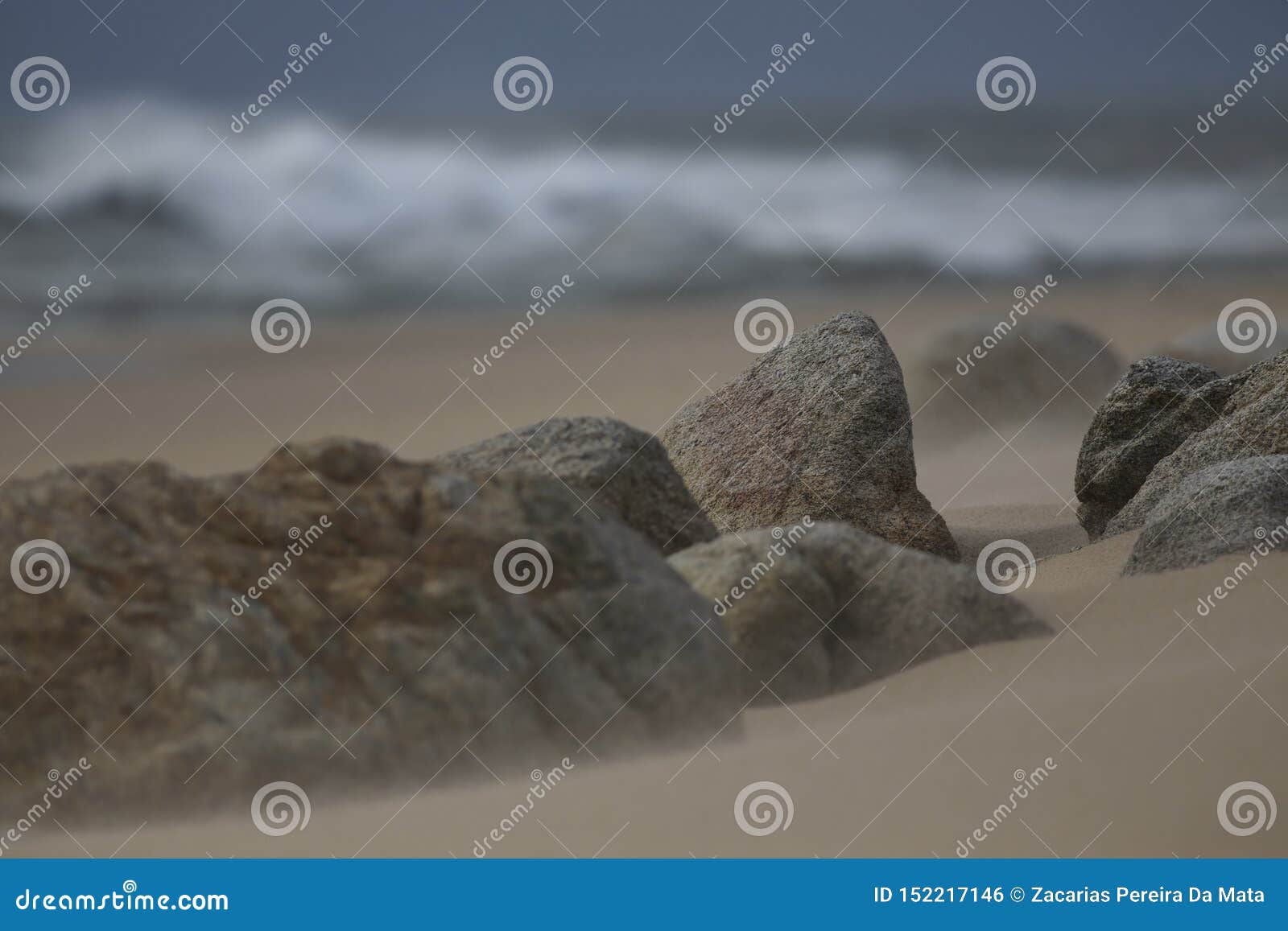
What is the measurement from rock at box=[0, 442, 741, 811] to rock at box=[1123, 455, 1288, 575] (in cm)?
275

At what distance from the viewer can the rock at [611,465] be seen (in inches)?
249

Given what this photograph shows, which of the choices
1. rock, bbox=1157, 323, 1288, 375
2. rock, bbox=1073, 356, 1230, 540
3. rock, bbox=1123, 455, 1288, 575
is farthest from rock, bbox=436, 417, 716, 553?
rock, bbox=1157, 323, 1288, 375

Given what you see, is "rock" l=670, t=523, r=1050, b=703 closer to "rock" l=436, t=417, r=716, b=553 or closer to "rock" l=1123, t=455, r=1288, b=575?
"rock" l=436, t=417, r=716, b=553

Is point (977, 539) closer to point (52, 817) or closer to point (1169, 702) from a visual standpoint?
point (1169, 702)

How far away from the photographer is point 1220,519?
646cm

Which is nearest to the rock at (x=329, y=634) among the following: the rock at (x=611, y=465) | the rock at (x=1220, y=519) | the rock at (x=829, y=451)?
the rock at (x=611, y=465)

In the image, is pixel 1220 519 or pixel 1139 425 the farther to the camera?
pixel 1139 425

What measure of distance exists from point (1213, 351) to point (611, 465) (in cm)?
1306

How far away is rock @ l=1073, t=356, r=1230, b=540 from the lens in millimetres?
8688

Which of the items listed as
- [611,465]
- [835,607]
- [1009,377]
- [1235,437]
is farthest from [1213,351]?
[835,607]

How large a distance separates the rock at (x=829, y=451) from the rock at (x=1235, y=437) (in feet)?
3.99

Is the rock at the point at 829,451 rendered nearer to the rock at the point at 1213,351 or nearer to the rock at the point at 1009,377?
the rock at the point at 1213,351

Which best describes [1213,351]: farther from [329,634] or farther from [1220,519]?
[329,634]

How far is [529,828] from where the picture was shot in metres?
4.14
